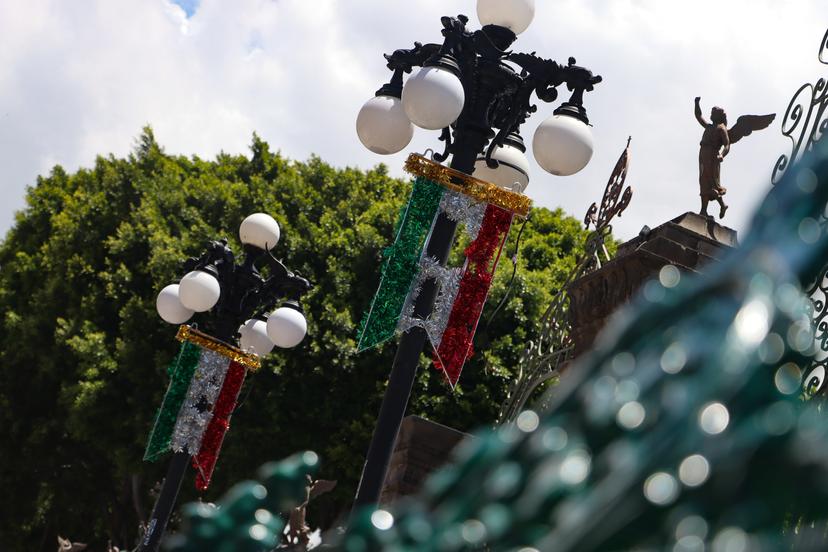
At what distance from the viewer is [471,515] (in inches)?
42.6

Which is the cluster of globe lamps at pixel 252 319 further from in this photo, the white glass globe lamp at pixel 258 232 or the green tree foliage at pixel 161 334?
the green tree foliage at pixel 161 334

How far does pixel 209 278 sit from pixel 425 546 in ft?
30.0

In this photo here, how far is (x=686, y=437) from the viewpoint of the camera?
92cm

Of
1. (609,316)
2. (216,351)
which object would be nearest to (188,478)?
(216,351)

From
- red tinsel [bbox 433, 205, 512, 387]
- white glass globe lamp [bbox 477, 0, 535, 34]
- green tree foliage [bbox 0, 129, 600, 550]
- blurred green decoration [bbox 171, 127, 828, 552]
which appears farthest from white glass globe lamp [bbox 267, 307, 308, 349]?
green tree foliage [bbox 0, 129, 600, 550]

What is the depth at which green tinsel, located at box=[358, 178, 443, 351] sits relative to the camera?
676 cm

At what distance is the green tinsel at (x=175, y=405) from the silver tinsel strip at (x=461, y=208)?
13.7ft

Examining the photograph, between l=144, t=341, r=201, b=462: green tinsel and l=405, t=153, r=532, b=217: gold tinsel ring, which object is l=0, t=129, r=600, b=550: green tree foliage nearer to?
l=144, t=341, r=201, b=462: green tinsel

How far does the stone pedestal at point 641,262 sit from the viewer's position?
6.92 meters

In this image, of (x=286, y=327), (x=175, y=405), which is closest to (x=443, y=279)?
(x=286, y=327)

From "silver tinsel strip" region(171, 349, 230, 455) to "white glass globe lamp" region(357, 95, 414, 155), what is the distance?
3915 mm

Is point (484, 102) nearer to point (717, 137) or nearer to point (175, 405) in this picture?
point (717, 137)

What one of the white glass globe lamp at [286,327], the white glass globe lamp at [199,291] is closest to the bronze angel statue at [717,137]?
the white glass globe lamp at [286,327]

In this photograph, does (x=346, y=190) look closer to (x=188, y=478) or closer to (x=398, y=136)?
(x=188, y=478)
